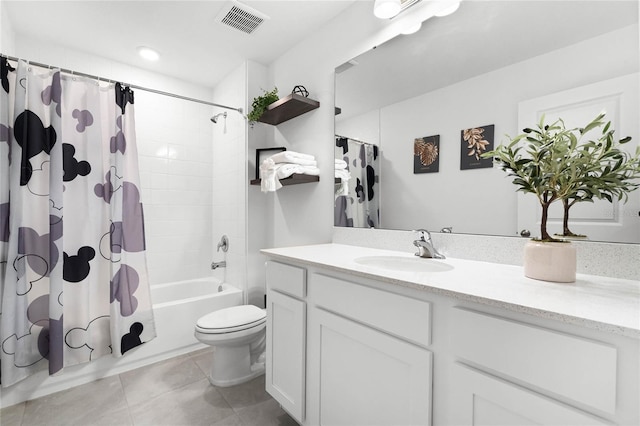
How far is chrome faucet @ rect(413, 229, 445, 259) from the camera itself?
1341 millimetres

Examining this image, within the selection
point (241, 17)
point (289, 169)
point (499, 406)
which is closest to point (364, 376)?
point (499, 406)

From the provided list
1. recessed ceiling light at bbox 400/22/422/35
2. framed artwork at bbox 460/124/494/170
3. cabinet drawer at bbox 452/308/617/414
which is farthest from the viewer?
recessed ceiling light at bbox 400/22/422/35

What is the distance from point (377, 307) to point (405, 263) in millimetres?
478

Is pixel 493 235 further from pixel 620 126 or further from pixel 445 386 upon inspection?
pixel 445 386

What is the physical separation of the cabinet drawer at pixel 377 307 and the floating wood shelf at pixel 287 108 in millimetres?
1277

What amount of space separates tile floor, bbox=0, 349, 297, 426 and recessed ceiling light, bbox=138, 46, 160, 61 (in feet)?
8.25

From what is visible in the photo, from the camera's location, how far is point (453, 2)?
137 centimetres

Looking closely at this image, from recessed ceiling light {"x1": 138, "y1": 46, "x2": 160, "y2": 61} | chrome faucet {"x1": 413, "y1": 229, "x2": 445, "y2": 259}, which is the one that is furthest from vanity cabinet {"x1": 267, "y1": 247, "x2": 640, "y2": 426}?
recessed ceiling light {"x1": 138, "y1": 46, "x2": 160, "y2": 61}

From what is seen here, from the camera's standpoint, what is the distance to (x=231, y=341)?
70.9 inches

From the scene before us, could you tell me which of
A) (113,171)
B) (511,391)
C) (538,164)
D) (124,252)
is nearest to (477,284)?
(511,391)

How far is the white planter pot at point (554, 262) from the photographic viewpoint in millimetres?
885

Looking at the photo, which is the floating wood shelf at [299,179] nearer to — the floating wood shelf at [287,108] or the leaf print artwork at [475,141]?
the floating wood shelf at [287,108]

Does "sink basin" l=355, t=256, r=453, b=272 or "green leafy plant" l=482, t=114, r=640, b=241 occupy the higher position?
"green leafy plant" l=482, t=114, r=640, b=241

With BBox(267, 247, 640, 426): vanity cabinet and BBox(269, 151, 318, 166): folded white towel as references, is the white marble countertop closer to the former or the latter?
BBox(267, 247, 640, 426): vanity cabinet
